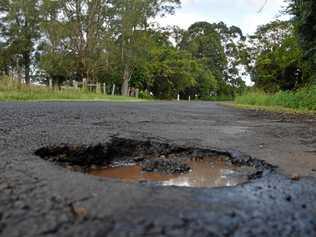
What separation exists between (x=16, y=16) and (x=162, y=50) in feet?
62.3

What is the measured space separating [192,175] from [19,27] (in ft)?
160

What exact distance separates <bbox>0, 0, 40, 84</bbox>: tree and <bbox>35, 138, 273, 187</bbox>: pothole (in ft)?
149

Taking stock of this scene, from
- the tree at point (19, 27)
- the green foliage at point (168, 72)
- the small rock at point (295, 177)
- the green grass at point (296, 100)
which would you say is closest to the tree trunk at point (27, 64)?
the tree at point (19, 27)

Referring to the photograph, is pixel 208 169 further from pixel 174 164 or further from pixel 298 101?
pixel 298 101

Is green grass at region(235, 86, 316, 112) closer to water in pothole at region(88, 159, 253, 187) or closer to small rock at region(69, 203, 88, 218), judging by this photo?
water in pothole at region(88, 159, 253, 187)

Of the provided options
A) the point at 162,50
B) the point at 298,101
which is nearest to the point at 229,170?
the point at 298,101

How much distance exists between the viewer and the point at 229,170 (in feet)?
9.04

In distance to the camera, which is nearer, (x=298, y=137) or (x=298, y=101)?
(x=298, y=137)

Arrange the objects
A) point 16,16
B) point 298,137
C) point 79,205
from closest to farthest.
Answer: point 79,205 → point 298,137 → point 16,16

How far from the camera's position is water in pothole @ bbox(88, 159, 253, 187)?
7.61 feet

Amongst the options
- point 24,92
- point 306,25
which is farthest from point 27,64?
point 306,25

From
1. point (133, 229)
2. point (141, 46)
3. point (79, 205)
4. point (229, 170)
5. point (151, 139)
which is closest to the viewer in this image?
point (133, 229)

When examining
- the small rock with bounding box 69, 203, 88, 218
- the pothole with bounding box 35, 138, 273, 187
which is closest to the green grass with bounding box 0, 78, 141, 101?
the pothole with bounding box 35, 138, 273, 187

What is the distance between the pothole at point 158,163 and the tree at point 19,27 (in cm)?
4549
